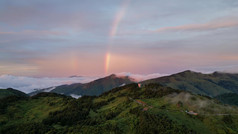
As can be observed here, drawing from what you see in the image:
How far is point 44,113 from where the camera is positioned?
7397 inches

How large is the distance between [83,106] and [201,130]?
140 meters

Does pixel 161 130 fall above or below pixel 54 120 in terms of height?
above

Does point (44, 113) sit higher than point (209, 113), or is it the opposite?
point (209, 113)

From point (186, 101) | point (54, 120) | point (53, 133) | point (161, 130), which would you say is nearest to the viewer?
point (161, 130)

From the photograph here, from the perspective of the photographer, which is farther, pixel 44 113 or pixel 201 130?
pixel 44 113

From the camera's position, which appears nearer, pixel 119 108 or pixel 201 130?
pixel 201 130

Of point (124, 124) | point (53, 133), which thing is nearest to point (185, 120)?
point (124, 124)

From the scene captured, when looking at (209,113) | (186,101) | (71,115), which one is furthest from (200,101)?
(71,115)

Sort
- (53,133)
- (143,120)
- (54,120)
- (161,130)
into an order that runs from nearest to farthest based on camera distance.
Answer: (161,130) < (143,120) < (53,133) < (54,120)

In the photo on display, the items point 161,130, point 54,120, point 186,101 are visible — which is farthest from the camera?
point 54,120

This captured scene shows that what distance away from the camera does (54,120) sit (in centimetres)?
15975

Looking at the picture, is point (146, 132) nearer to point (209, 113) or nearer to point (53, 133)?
point (209, 113)

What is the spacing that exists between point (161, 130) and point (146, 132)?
32.3ft

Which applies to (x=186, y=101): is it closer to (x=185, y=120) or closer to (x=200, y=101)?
(x=200, y=101)
